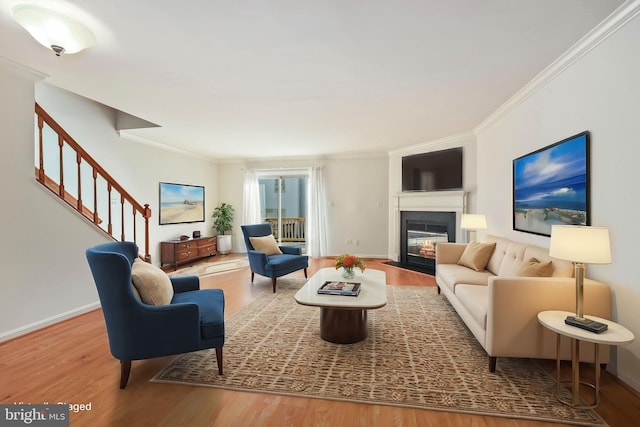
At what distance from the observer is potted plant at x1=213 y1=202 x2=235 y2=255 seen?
752cm

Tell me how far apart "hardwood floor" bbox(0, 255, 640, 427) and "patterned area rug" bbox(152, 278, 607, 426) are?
0.26 feet

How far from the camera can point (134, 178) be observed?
545 cm

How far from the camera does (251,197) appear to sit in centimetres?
767

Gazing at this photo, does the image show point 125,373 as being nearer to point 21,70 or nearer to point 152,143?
point 21,70

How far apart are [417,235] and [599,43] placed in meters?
4.32

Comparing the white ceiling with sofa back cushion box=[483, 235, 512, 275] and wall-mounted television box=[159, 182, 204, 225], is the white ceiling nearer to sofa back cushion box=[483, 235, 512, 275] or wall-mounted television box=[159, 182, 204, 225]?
sofa back cushion box=[483, 235, 512, 275]

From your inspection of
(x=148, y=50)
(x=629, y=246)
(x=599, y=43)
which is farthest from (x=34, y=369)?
(x=599, y=43)

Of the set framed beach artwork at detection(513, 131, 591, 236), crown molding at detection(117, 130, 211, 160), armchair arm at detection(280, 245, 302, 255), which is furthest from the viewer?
crown molding at detection(117, 130, 211, 160)

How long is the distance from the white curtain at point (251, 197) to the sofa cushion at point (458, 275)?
4.94m

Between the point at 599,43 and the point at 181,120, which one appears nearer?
the point at 599,43

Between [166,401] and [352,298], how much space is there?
155 cm

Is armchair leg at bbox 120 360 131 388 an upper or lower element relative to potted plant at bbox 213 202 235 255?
lower

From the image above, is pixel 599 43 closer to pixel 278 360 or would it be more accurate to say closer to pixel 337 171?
pixel 278 360

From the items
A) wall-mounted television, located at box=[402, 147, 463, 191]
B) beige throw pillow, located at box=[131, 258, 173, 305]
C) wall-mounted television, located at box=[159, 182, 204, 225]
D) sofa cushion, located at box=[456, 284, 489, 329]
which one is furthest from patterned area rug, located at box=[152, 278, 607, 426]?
wall-mounted television, located at box=[159, 182, 204, 225]
